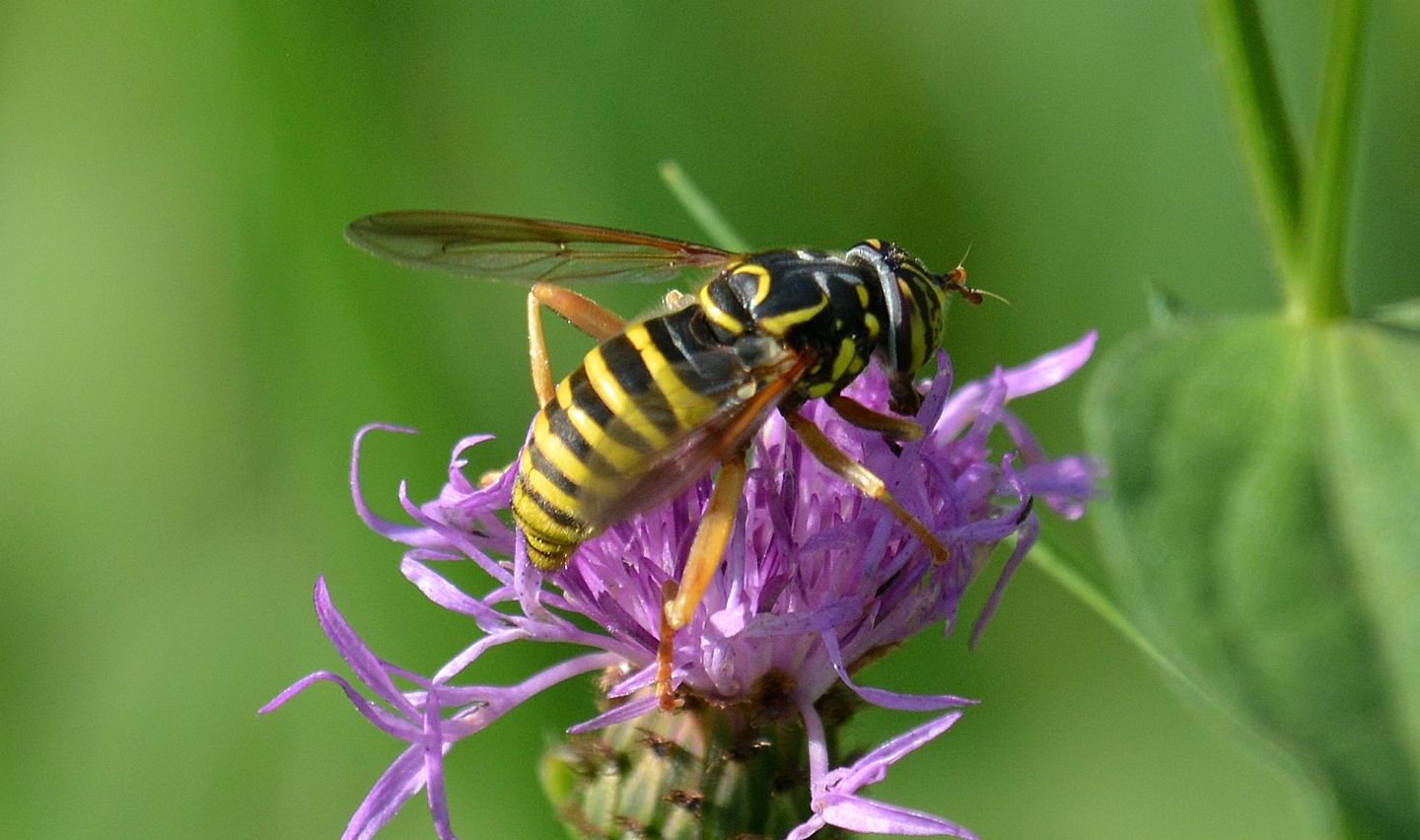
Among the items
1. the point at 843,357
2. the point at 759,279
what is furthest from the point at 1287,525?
the point at 759,279

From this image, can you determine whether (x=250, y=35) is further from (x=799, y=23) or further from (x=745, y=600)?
(x=745, y=600)

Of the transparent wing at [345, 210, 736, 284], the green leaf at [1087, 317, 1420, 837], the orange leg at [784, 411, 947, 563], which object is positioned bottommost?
the green leaf at [1087, 317, 1420, 837]

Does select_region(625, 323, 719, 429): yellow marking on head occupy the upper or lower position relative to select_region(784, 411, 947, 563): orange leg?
upper

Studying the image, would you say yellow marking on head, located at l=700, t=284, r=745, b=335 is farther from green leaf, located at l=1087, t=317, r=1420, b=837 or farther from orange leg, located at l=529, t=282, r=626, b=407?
green leaf, located at l=1087, t=317, r=1420, b=837

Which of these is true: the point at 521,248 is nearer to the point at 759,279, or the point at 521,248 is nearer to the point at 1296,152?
the point at 759,279

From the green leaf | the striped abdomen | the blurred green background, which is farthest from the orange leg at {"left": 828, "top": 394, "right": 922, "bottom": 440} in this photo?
the blurred green background

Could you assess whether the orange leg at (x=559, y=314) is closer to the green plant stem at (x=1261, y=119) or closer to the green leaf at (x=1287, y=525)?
the green leaf at (x=1287, y=525)

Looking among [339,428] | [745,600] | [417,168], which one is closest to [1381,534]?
[745,600]
